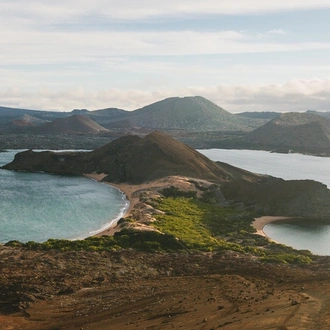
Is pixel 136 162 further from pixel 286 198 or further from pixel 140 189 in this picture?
pixel 286 198

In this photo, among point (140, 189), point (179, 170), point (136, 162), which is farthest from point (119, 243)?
point (136, 162)

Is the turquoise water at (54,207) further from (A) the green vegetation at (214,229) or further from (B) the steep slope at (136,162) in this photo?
(A) the green vegetation at (214,229)

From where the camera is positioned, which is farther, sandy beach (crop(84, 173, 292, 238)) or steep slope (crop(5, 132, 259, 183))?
steep slope (crop(5, 132, 259, 183))

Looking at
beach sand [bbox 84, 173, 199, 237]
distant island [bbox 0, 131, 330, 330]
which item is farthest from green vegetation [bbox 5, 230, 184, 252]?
beach sand [bbox 84, 173, 199, 237]

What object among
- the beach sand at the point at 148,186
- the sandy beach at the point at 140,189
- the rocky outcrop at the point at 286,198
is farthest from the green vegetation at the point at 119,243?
the rocky outcrop at the point at 286,198

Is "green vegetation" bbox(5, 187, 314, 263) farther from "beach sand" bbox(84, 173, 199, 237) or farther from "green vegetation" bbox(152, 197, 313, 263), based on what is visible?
"beach sand" bbox(84, 173, 199, 237)

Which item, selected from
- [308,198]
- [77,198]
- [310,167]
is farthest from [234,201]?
[310,167]
